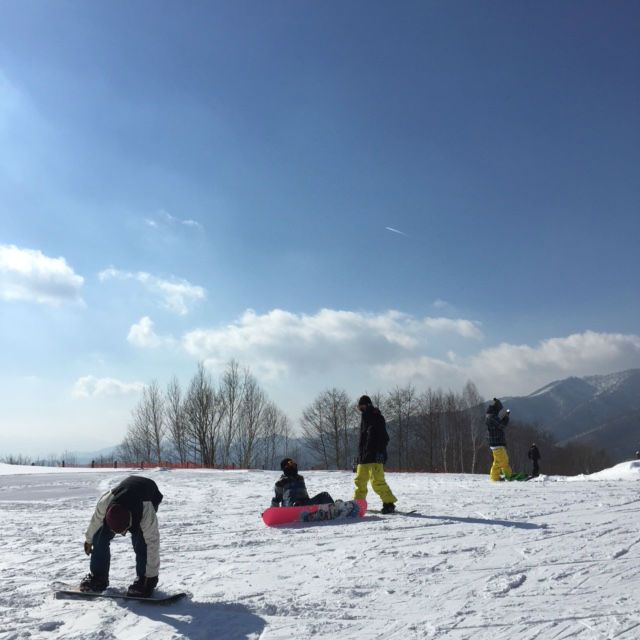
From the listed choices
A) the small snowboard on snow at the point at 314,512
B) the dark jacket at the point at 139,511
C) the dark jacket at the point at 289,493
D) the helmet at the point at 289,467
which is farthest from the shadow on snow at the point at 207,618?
the helmet at the point at 289,467

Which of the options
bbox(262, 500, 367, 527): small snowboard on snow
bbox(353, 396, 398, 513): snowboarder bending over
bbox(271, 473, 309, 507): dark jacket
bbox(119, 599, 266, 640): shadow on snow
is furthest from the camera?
bbox(353, 396, 398, 513): snowboarder bending over

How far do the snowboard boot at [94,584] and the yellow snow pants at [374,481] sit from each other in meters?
4.93

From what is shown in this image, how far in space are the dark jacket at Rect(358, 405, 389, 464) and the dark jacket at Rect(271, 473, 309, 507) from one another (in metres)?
1.11

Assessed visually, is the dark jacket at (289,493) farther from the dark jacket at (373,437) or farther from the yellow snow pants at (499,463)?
the yellow snow pants at (499,463)

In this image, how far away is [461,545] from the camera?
6.14m

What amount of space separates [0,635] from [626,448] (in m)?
178

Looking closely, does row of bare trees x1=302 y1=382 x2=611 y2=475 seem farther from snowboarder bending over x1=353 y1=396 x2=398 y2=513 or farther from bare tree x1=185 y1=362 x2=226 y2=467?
snowboarder bending over x1=353 y1=396 x2=398 y2=513

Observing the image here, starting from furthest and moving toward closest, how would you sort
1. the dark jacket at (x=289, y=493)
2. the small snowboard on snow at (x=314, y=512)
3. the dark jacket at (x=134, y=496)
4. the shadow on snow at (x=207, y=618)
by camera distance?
the dark jacket at (x=289, y=493), the small snowboard on snow at (x=314, y=512), the dark jacket at (x=134, y=496), the shadow on snow at (x=207, y=618)

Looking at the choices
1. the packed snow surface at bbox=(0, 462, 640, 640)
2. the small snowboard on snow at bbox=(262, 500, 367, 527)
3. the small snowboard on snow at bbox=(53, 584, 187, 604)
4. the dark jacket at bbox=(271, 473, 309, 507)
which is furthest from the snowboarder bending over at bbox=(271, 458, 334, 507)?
the small snowboard on snow at bbox=(53, 584, 187, 604)

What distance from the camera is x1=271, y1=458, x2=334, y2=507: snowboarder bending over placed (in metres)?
8.58

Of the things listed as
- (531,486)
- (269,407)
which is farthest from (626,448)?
(531,486)

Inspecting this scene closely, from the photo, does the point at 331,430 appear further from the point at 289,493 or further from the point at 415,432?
the point at 289,493

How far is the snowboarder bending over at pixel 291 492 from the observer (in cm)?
858

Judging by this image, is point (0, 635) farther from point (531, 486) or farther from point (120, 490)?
point (531, 486)
